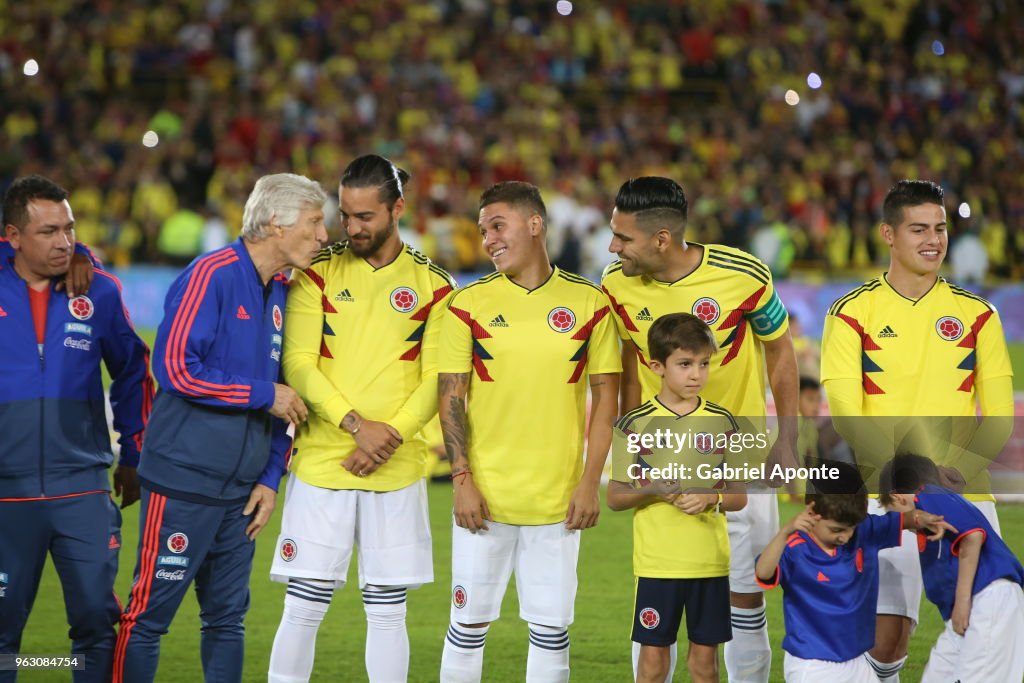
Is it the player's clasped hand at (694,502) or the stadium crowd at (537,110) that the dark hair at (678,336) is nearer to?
the player's clasped hand at (694,502)

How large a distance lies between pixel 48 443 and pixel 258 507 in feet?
2.76

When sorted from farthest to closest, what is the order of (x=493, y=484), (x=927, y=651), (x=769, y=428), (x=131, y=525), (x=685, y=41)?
(x=685, y=41) < (x=131, y=525) < (x=927, y=651) < (x=769, y=428) < (x=493, y=484)

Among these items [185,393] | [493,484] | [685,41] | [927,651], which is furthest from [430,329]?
[685,41]

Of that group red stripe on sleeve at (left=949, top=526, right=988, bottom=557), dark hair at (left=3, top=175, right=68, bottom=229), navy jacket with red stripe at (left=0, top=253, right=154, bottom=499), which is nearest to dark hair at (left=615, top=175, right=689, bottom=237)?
red stripe on sleeve at (left=949, top=526, right=988, bottom=557)

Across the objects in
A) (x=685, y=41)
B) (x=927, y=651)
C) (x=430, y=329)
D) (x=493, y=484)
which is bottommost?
(x=927, y=651)

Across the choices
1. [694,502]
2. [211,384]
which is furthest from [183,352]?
[694,502]

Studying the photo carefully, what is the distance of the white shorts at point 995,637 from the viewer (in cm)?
482

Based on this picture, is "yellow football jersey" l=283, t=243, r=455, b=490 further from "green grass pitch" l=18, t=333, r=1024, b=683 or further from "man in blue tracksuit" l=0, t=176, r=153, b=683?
"green grass pitch" l=18, t=333, r=1024, b=683

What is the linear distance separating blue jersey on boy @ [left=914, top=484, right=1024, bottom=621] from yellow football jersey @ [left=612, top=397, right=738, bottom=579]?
814 mm

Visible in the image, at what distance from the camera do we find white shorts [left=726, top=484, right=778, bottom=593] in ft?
17.8

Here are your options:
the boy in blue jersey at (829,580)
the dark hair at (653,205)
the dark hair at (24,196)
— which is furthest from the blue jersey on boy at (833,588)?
the dark hair at (24,196)

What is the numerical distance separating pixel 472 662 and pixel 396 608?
14.9 inches

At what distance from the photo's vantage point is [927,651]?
22.3 ft

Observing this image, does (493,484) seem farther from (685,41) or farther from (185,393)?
(685,41)
